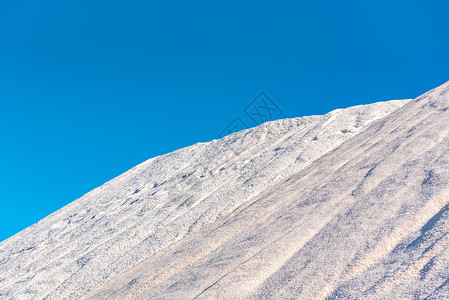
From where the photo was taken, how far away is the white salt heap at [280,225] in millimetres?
6461

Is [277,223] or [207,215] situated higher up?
[207,215]

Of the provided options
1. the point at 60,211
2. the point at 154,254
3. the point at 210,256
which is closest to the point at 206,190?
the point at 154,254

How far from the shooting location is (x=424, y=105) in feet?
48.3

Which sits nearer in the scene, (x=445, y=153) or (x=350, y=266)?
(x=350, y=266)

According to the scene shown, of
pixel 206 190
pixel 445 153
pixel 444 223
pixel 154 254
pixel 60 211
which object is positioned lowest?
pixel 444 223

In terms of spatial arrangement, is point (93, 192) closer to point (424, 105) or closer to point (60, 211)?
point (60, 211)

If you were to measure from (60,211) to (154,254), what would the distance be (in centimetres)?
1551

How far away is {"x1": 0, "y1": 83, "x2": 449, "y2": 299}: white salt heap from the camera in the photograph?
646 cm

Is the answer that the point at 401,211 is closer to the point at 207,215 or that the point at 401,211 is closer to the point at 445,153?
the point at 445,153

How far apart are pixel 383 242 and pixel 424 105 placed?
9.94 m

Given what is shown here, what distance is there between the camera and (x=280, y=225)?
941cm

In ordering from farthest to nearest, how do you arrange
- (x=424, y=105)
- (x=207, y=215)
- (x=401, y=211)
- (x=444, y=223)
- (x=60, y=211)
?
(x=60, y=211) → (x=424, y=105) → (x=207, y=215) → (x=401, y=211) → (x=444, y=223)

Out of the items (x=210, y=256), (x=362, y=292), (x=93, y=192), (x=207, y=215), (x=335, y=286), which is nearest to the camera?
(x=362, y=292)

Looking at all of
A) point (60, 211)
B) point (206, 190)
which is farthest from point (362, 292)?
point (60, 211)
